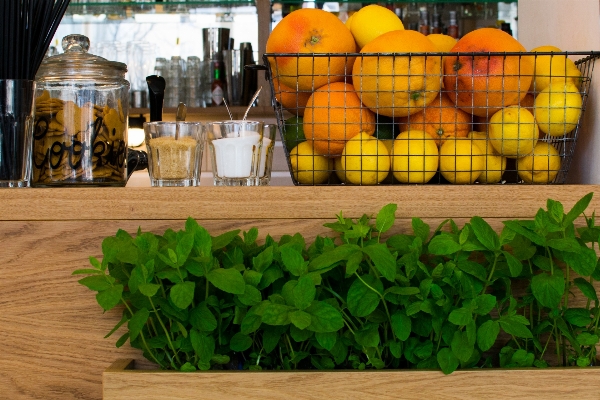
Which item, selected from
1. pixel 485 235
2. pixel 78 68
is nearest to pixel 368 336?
pixel 485 235

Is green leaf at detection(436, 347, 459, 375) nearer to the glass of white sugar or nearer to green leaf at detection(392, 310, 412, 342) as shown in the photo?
green leaf at detection(392, 310, 412, 342)

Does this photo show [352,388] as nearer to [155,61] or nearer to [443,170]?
[443,170]

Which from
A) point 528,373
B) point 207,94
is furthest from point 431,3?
point 528,373

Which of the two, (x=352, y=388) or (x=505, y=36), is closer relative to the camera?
(x=352, y=388)

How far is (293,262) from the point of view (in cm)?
62

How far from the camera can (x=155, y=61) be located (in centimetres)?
277

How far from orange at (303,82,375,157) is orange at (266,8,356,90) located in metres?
0.02

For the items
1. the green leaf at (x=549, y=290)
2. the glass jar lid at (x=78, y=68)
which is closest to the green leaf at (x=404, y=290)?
the green leaf at (x=549, y=290)

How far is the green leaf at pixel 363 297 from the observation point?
2.03 ft

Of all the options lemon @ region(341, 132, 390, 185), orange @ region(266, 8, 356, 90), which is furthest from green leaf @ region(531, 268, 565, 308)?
orange @ region(266, 8, 356, 90)

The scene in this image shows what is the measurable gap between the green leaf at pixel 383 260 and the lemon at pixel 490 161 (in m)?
0.23

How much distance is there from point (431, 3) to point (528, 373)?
231 cm

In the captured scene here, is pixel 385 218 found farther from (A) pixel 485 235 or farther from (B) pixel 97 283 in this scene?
(B) pixel 97 283

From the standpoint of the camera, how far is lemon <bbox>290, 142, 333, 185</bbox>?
82 centimetres
